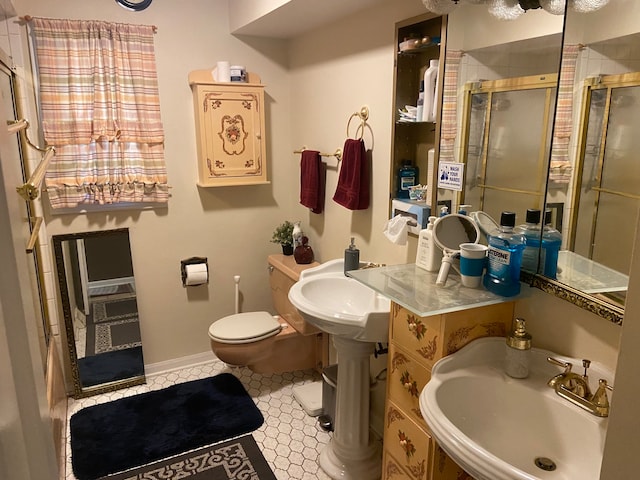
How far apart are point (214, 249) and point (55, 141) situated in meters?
1.14

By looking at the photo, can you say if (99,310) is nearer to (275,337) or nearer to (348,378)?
(275,337)

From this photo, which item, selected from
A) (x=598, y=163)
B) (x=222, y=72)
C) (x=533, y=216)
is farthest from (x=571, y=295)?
(x=222, y=72)

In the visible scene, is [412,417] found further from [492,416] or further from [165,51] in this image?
[165,51]

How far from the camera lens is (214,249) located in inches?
127

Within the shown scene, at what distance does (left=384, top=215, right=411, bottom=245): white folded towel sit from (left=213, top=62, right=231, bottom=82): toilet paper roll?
4.89ft

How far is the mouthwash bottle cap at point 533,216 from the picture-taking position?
153 centimetres

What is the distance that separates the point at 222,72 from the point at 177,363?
6.40 ft

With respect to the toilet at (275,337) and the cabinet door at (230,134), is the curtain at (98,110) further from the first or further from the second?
the toilet at (275,337)

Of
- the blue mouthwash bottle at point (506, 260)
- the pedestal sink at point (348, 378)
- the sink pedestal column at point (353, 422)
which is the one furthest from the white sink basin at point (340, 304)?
the blue mouthwash bottle at point (506, 260)

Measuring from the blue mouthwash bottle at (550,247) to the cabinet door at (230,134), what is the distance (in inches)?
78.2

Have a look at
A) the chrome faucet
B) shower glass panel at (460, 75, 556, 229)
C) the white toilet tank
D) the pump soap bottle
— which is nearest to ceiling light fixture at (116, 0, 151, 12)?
the white toilet tank

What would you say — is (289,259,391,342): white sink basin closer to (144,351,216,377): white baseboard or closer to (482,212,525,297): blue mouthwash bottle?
(482,212,525,297): blue mouthwash bottle

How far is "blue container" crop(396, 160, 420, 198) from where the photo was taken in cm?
219

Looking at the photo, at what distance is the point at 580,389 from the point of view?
130 centimetres
